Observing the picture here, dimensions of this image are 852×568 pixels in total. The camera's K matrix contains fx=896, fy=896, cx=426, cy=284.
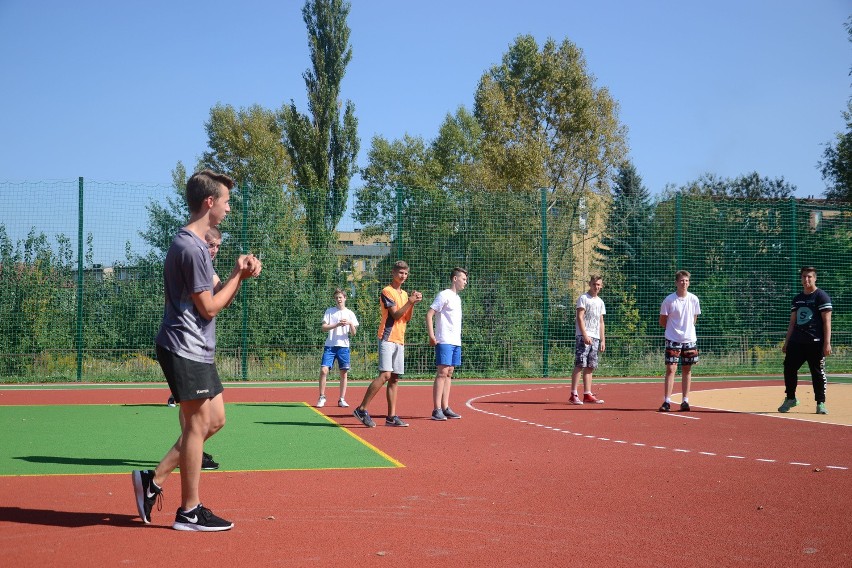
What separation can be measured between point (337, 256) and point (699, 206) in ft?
27.6

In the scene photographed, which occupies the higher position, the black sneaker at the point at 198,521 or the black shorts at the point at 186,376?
the black shorts at the point at 186,376

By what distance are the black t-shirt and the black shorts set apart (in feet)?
30.8

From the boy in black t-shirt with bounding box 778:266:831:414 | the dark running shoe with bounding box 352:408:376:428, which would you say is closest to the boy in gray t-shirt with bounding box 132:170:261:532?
the dark running shoe with bounding box 352:408:376:428

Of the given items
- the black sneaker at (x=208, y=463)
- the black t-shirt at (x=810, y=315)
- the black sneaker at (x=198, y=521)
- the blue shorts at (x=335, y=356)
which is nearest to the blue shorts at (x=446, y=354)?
the blue shorts at (x=335, y=356)

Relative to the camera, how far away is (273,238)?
18.4 metres

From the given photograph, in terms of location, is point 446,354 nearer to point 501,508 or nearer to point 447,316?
point 447,316

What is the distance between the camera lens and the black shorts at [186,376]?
5.26m

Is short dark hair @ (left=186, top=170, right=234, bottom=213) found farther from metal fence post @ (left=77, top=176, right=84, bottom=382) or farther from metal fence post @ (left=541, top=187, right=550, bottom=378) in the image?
metal fence post @ (left=541, top=187, right=550, bottom=378)

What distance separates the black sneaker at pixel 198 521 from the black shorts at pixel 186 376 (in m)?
0.69

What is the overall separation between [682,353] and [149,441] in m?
7.24

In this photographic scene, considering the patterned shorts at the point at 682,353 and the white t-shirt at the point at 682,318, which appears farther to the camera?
the white t-shirt at the point at 682,318

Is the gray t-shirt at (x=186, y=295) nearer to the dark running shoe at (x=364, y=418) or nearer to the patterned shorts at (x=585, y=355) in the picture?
the dark running shoe at (x=364, y=418)

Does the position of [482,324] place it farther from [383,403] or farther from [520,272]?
[383,403]

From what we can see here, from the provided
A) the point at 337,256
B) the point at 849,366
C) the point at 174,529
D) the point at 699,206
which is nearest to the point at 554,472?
the point at 174,529
